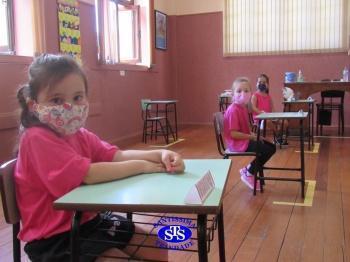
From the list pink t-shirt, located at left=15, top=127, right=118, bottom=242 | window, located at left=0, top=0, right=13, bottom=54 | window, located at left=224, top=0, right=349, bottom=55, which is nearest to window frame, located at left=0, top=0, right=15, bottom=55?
window, located at left=0, top=0, right=13, bottom=54

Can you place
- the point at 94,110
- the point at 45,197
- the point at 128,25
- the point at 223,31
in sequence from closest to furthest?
the point at 45,197
the point at 94,110
the point at 128,25
the point at 223,31

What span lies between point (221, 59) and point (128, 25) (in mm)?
2200

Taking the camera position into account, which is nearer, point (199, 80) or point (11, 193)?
point (11, 193)

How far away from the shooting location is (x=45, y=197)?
3.51ft

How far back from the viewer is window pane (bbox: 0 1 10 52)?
4.04 metres

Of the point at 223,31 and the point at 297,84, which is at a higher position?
the point at 223,31

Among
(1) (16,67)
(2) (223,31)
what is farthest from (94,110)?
(2) (223,31)

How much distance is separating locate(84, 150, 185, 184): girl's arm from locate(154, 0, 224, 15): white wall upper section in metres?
6.87

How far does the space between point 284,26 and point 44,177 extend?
7083 mm

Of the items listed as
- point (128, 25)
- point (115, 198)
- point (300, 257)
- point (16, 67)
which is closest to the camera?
point (115, 198)

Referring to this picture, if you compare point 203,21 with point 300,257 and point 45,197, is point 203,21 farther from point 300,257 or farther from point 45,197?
point 45,197

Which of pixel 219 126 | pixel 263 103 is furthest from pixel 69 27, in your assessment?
pixel 219 126

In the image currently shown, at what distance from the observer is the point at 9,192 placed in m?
1.10

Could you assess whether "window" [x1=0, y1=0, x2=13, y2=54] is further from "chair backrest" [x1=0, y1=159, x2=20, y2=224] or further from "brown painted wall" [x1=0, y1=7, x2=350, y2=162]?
"chair backrest" [x1=0, y1=159, x2=20, y2=224]
